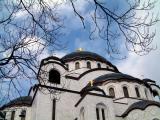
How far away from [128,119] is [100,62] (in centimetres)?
1096

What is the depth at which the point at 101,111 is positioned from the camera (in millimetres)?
18672

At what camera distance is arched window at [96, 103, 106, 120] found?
18.2 meters

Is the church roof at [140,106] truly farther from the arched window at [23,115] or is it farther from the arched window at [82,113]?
the arched window at [23,115]

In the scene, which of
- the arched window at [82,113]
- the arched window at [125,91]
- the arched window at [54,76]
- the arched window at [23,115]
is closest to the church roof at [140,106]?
the arched window at [125,91]

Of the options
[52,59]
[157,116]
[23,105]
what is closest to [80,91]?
[52,59]

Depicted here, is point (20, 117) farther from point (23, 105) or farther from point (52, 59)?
point (52, 59)

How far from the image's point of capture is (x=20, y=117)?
2173cm

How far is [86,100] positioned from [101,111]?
136 centimetres

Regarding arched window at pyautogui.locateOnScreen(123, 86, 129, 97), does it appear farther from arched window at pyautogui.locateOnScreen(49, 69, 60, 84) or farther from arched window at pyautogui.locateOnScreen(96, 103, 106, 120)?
arched window at pyautogui.locateOnScreen(49, 69, 60, 84)

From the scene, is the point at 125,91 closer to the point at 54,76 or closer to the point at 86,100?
the point at 86,100

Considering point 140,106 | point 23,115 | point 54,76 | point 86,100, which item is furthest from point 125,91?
point 23,115

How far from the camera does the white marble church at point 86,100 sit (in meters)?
18.8

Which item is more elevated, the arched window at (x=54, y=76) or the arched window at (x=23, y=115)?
the arched window at (x=54, y=76)

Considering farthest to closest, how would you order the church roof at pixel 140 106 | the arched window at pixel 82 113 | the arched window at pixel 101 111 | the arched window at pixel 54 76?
the arched window at pixel 54 76 < the church roof at pixel 140 106 < the arched window at pixel 82 113 < the arched window at pixel 101 111
